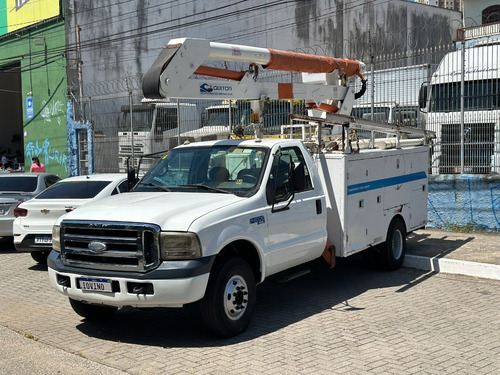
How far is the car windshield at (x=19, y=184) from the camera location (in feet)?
43.1

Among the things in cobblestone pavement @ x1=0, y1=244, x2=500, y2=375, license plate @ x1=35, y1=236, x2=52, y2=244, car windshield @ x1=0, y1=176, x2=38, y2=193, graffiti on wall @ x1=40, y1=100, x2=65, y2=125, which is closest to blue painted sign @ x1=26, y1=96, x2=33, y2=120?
graffiti on wall @ x1=40, y1=100, x2=65, y2=125

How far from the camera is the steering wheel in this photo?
7370mm

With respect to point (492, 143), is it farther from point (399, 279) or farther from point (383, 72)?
point (399, 279)

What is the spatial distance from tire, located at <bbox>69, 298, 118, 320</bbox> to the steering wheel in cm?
205

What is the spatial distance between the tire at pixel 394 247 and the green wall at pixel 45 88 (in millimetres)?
18138

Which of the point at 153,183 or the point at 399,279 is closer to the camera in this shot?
the point at 153,183

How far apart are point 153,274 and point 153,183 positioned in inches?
74.9

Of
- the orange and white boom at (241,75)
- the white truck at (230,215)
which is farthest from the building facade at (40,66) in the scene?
the white truck at (230,215)

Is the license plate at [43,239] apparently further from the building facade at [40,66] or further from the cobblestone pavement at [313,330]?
the building facade at [40,66]

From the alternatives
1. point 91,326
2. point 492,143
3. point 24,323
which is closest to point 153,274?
point 91,326

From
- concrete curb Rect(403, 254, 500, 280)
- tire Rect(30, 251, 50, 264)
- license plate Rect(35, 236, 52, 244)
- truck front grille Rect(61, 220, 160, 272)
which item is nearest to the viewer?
truck front grille Rect(61, 220, 160, 272)

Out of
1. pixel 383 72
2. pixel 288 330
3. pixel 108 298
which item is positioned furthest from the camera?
pixel 383 72

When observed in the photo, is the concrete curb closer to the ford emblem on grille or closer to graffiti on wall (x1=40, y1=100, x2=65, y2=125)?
the ford emblem on grille

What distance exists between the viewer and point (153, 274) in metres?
6.25
